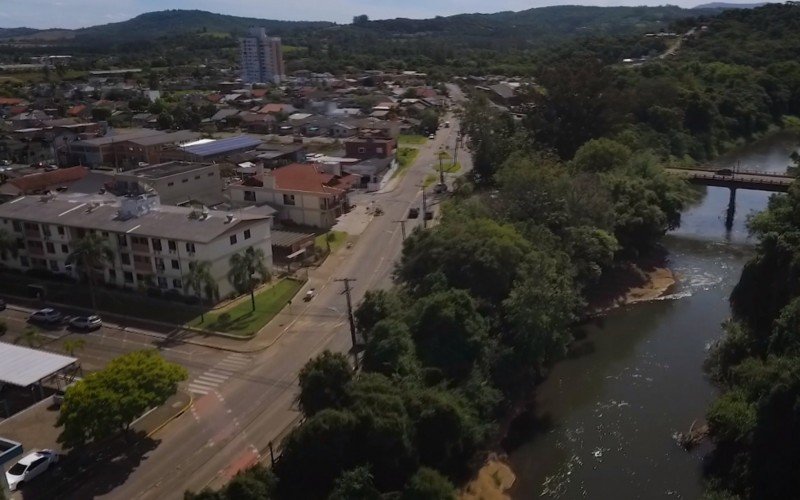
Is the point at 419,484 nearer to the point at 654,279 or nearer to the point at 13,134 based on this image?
the point at 654,279

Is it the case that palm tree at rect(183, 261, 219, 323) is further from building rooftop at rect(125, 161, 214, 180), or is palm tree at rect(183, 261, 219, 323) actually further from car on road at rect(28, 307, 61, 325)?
building rooftop at rect(125, 161, 214, 180)

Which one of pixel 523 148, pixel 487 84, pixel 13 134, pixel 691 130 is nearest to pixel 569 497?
pixel 523 148

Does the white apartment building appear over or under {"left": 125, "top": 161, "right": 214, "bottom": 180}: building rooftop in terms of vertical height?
under

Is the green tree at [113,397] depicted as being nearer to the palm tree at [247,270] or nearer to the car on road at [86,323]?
the palm tree at [247,270]

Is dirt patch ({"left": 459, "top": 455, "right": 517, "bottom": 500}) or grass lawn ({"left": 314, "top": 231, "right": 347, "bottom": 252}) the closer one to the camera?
dirt patch ({"left": 459, "top": 455, "right": 517, "bottom": 500})

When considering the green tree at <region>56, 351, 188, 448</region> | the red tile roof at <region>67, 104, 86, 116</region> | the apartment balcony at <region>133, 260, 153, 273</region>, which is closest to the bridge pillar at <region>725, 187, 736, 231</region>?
the apartment balcony at <region>133, 260, 153, 273</region>

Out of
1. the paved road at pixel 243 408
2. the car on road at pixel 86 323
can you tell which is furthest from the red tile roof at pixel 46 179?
the paved road at pixel 243 408
